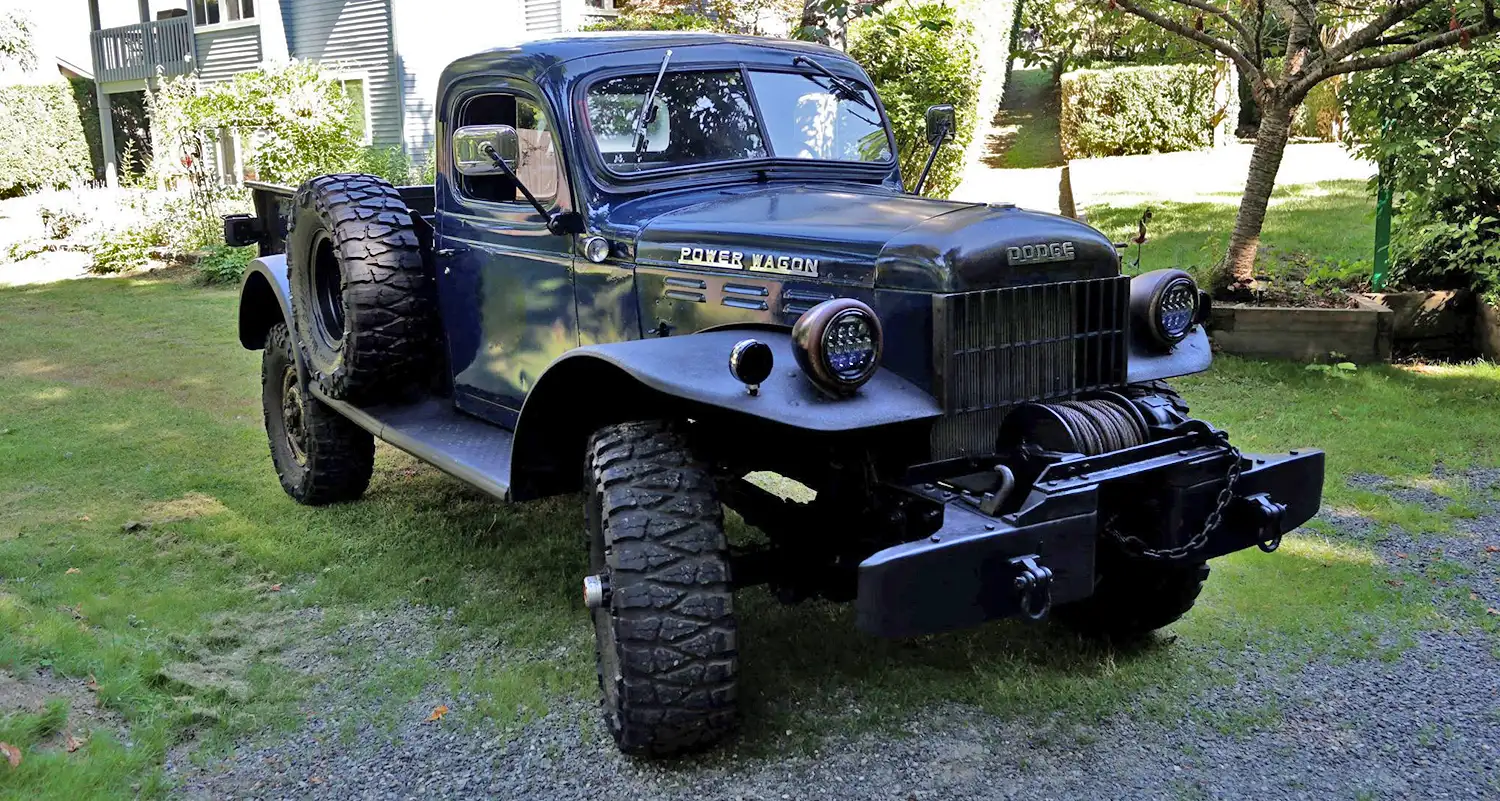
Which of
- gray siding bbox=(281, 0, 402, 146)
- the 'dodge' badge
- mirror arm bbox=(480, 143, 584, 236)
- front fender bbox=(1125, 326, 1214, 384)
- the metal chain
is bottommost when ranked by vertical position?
the metal chain

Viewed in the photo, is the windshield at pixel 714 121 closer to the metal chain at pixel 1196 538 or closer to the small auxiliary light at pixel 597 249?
the small auxiliary light at pixel 597 249

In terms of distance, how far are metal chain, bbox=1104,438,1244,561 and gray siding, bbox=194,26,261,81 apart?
19.3m

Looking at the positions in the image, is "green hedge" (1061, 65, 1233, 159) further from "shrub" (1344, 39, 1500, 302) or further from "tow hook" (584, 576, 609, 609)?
"tow hook" (584, 576, 609, 609)

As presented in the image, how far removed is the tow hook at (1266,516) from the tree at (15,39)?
96.9 ft

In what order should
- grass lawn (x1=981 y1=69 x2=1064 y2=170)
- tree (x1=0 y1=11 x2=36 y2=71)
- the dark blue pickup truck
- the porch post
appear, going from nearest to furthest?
the dark blue pickup truck, grass lawn (x1=981 y1=69 x2=1064 y2=170), the porch post, tree (x1=0 y1=11 x2=36 y2=71)

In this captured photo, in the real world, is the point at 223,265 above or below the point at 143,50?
below

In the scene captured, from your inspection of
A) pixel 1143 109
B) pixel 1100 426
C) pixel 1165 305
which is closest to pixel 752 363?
pixel 1100 426

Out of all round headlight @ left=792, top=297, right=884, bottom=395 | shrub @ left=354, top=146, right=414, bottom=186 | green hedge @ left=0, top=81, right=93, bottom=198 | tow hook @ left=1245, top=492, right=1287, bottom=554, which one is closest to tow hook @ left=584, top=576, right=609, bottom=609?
round headlight @ left=792, top=297, right=884, bottom=395

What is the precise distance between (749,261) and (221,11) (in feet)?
65.6

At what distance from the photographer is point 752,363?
3.04 meters

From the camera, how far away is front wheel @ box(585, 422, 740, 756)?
3.20 m

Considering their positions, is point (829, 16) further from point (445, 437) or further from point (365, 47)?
point (365, 47)

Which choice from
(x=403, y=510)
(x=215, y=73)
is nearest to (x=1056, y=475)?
(x=403, y=510)

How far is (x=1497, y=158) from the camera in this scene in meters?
7.18
